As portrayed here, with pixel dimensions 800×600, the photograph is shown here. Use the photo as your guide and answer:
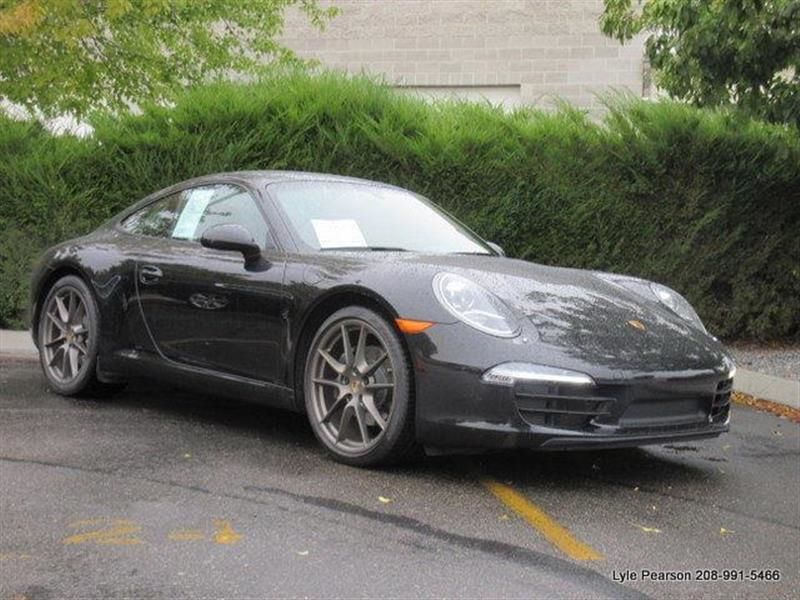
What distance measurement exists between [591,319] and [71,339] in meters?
3.17

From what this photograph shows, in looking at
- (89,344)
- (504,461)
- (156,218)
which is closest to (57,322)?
(89,344)

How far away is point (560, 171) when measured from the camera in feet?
31.6

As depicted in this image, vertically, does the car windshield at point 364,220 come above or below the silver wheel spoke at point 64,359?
above

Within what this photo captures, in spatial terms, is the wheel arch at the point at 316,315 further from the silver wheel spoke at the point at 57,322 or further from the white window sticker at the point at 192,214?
the silver wheel spoke at the point at 57,322

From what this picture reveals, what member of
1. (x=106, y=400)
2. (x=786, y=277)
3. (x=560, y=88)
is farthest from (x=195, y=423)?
(x=560, y=88)

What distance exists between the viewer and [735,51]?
351 inches

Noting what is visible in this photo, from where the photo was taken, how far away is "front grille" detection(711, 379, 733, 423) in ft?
16.8

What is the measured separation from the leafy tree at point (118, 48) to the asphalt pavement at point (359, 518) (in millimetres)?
5139

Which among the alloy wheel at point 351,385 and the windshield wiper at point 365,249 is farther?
the windshield wiper at point 365,249

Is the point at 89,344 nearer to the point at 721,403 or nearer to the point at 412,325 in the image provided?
the point at 412,325

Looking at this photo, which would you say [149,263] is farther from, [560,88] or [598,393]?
[560,88]

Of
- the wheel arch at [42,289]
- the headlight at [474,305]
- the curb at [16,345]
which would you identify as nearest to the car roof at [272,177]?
the wheel arch at [42,289]

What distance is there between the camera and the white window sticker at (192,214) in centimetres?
616

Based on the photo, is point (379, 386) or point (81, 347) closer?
point (379, 386)
